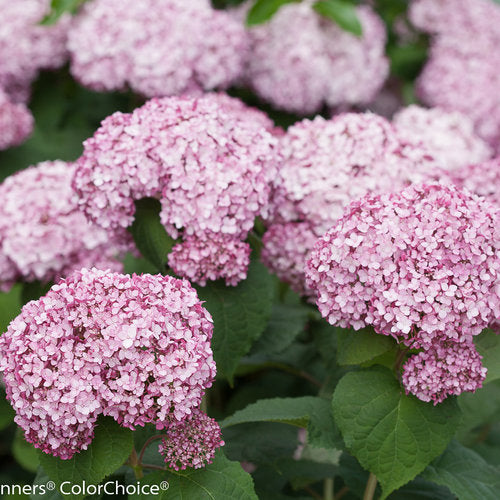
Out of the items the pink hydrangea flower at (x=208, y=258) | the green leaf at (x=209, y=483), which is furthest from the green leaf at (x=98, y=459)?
the pink hydrangea flower at (x=208, y=258)

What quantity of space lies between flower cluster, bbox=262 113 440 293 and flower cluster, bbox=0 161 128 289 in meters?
0.42

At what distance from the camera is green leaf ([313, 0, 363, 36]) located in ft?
9.29

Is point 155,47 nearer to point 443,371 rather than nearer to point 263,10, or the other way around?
point 263,10

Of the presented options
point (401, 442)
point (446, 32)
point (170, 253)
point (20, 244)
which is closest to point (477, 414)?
point (401, 442)

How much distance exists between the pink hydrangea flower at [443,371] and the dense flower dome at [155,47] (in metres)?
1.50

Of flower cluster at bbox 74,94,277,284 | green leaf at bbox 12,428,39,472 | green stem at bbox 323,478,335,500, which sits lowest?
green leaf at bbox 12,428,39,472

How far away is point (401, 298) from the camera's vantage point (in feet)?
4.80

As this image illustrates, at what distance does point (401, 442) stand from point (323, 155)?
32.0 inches

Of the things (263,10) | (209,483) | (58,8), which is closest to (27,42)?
(58,8)

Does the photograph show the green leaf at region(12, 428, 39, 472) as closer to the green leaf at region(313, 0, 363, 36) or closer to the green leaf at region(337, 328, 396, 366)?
the green leaf at region(337, 328, 396, 366)

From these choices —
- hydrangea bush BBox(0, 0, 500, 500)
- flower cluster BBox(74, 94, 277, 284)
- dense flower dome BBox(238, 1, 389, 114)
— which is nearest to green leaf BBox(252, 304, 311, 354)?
hydrangea bush BBox(0, 0, 500, 500)

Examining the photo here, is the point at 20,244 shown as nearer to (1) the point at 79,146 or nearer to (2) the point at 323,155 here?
(2) the point at 323,155

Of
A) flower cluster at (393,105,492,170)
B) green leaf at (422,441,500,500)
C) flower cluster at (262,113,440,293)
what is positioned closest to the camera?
green leaf at (422,441,500,500)

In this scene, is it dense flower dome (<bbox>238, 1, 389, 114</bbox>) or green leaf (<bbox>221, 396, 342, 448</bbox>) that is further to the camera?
dense flower dome (<bbox>238, 1, 389, 114</bbox>)
